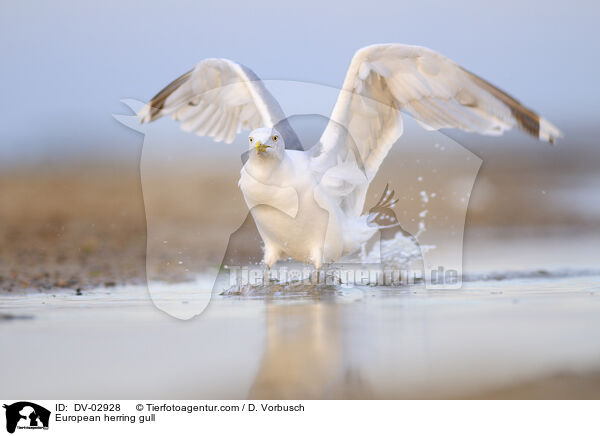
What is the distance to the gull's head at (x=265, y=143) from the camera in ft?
11.1

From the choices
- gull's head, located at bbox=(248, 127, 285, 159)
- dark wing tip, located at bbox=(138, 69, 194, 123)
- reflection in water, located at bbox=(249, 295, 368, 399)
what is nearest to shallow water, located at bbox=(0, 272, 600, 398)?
reflection in water, located at bbox=(249, 295, 368, 399)

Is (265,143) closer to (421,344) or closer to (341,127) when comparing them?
(341,127)

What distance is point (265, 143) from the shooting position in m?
3.40

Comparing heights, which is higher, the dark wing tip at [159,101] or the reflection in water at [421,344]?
the dark wing tip at [159,101]

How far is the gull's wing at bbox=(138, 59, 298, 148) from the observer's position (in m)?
3.88

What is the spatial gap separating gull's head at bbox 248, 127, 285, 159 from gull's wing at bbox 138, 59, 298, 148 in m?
0.43

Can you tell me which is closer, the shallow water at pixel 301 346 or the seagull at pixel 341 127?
the shallow water at pixel 301 346

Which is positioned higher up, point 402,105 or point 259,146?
point 402,105
